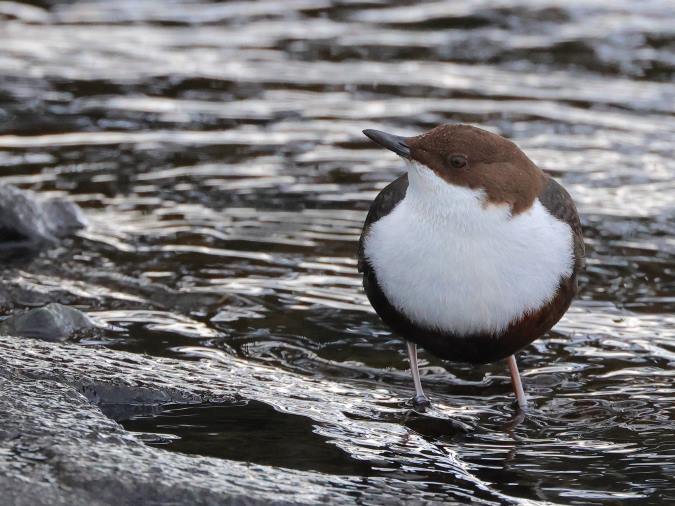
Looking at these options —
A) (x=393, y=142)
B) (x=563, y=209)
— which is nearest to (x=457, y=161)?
(x=393, y=142)

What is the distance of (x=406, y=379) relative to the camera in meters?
4.77

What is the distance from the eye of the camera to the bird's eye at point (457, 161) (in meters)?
4.09

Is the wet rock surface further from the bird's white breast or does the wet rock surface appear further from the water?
the bird's white breast

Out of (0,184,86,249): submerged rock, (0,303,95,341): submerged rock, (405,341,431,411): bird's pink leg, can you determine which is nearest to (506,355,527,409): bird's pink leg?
(405,341,431,411): bird's pink leg

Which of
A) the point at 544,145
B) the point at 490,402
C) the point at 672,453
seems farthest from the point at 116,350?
the point at 544,145

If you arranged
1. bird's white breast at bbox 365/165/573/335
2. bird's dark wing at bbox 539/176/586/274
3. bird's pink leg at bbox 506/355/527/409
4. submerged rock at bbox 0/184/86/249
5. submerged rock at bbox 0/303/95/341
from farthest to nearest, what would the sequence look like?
submerged rock at bbox 0/184/86/249, submerged rock at bbox 0/303/95/341, bird's pink leg at bbox 506/355/527/409, bird's dark wing at bbox 539/176/586/274, bird's white breast at bbox 365/165/573/335

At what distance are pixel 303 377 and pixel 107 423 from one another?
111 cm

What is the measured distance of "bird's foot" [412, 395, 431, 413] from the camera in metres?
4.39

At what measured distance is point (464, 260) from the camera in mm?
4012

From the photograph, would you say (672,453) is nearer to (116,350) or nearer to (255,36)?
(116,350)

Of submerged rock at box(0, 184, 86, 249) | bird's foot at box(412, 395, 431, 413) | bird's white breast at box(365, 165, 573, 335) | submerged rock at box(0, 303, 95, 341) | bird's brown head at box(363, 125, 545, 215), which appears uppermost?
bird's brown head at box(363, 125, 545, 215)

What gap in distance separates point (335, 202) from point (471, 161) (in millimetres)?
2766

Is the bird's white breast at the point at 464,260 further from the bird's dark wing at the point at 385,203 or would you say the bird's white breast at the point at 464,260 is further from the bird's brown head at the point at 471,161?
the bird's dark wing at the point at 385,203

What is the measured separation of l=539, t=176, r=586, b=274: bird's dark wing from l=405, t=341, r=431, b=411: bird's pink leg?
24.1 inches
